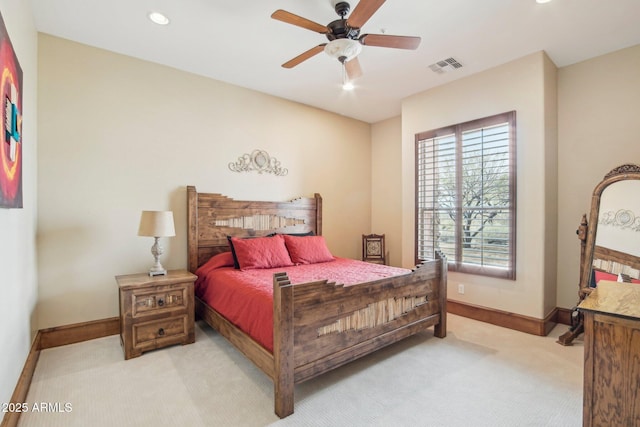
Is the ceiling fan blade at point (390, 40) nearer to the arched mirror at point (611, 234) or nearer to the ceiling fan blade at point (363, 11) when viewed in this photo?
the ceiling fan blade at point (363, 11)

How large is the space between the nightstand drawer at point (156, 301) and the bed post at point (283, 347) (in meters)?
1.43

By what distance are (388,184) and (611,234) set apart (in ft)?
9.75

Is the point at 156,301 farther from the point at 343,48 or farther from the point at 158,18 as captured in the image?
the point at 343,48

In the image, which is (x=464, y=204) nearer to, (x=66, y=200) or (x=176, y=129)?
(x=176, y=129)

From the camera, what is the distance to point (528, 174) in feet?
10.6

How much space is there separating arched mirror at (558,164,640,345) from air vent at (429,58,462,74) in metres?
1.93

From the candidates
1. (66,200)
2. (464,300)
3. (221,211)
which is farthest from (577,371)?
(66,200)

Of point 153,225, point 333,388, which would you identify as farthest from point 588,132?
point 153,225

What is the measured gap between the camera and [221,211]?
3756 millimetres

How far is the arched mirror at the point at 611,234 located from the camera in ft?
9.08

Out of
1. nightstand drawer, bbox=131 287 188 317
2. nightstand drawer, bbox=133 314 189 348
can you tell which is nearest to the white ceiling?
nightstand drawer, bbox=131 287 188 317

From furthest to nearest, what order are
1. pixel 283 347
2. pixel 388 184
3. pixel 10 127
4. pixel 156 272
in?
pixel 388 184 < pixel 156 272 < pixel 283 347 < pixel 10 127

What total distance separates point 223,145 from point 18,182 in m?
2.15

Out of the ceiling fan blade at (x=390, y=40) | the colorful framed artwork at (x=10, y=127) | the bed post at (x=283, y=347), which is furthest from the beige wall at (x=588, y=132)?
the colorful framed artwork at (x=10, y=127)
